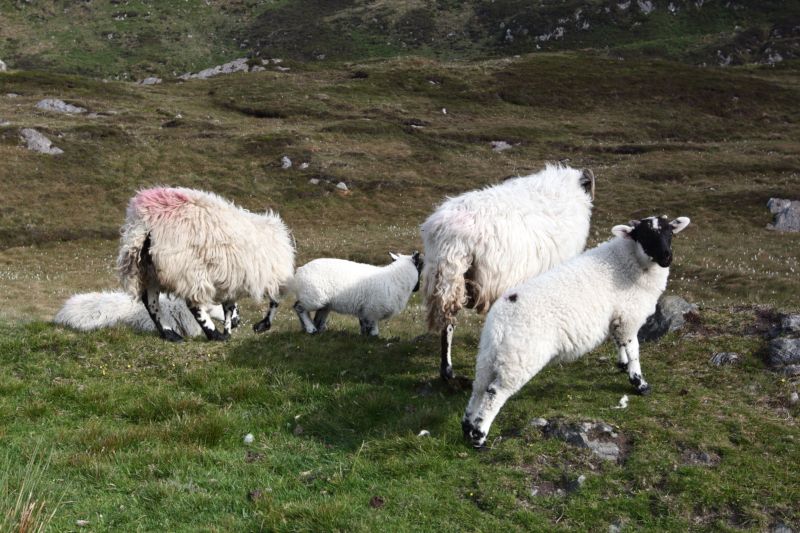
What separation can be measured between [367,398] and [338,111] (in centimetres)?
6380

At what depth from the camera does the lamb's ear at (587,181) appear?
44.0ft

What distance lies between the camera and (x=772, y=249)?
30.5 m

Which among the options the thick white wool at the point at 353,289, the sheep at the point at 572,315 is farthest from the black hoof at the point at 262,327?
the sheep at the point at 572,315

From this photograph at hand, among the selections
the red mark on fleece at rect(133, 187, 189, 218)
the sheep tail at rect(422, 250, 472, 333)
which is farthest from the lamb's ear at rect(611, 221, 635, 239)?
the red mark on fleece at rect(133, 187, 189, 218)

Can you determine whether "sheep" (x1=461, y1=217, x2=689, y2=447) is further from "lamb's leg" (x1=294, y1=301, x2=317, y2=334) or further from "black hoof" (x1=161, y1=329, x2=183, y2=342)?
"lamb's leg" (x1=294, y1=301, x2=317, y2=334)

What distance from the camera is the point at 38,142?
45844mm

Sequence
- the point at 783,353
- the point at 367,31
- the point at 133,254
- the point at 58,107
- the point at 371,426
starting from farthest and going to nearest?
the point at 367,31
the point at 58,107
the point at 133,254
the point at 783,353
the point at 371,426

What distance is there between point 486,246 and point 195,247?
5679mm

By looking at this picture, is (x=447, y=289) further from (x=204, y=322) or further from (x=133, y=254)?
(x=133, y=254)

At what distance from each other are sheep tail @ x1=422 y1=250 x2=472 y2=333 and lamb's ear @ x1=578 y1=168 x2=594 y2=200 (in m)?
3.83

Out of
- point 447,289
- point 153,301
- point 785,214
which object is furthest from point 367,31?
point 447,289

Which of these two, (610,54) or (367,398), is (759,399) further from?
(610,54)

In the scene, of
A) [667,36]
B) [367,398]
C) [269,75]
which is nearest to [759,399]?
[367,398]

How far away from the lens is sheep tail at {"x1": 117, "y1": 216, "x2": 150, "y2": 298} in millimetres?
12680
